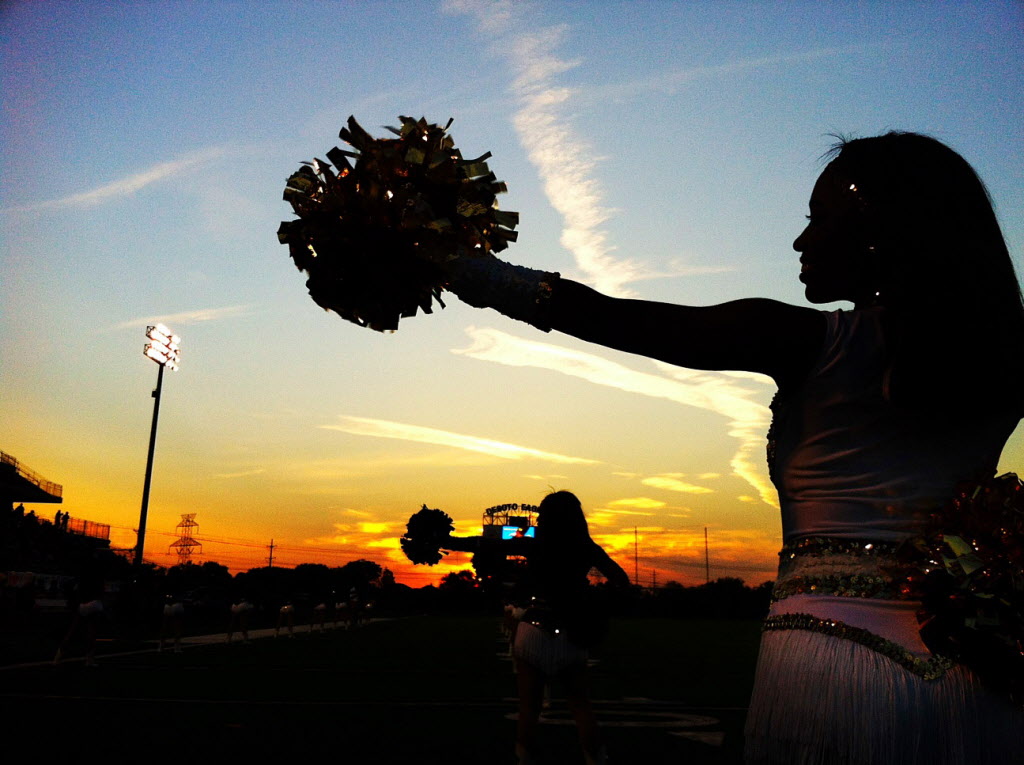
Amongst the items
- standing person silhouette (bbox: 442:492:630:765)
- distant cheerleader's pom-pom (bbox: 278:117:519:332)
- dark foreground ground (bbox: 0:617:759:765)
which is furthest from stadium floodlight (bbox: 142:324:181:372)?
distant cheerleader's pom-pom (bbox: 278:117:519:332)

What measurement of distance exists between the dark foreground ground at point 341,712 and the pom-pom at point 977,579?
6.51m

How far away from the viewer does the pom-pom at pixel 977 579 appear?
1537 millimetres

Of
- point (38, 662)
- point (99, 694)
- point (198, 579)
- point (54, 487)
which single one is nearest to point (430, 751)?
point (99, 694)

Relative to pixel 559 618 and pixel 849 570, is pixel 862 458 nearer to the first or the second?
pixel 849 570

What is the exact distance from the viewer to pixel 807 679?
1.57m

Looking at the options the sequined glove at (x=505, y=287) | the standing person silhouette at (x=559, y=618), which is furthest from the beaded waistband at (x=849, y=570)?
the standing person silhouette at (x=559, y=618)

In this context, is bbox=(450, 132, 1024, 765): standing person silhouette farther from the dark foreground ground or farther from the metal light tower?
the metal light tower

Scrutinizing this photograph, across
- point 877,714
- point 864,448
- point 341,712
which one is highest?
point 864,448

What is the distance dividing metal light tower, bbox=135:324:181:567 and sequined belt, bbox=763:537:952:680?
129 ft

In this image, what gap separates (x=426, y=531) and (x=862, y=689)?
3.59 meters

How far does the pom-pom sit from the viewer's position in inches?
60.5

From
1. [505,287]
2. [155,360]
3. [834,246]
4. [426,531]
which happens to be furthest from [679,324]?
[155,360]

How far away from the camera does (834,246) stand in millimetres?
1784

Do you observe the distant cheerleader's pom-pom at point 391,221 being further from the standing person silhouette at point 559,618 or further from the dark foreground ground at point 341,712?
the dark foreground ground at point 341,712
